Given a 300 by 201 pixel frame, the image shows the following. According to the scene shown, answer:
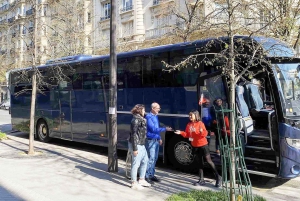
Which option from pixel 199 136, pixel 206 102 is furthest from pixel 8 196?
pixel 206 102

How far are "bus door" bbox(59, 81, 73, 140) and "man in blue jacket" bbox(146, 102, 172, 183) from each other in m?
5.71

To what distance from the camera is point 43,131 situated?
44.0 ft

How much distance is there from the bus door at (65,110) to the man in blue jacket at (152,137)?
571 cm

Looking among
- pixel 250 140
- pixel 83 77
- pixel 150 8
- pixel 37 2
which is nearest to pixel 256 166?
pixel 250 140

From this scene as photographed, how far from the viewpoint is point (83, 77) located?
10.9 metres

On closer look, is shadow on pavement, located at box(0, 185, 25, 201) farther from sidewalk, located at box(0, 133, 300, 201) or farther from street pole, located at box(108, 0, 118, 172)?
street pole, located at box(108, 0, 118, 172)

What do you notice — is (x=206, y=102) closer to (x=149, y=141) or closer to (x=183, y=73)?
(x=183, y=73)

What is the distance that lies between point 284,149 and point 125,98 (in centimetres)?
475

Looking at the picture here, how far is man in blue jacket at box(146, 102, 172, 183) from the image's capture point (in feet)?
21.0

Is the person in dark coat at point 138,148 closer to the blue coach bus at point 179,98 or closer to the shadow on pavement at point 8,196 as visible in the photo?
the blue coach bus at point 179,98

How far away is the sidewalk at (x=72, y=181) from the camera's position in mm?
5527

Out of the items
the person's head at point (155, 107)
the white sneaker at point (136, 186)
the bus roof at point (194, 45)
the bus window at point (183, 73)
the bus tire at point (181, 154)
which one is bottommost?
the white sneaker at point (136, 186)

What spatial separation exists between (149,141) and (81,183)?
170 centimetres

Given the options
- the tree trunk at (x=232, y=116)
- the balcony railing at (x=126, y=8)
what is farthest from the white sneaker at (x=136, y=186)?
the balcony railing at (x=126, y=8)
